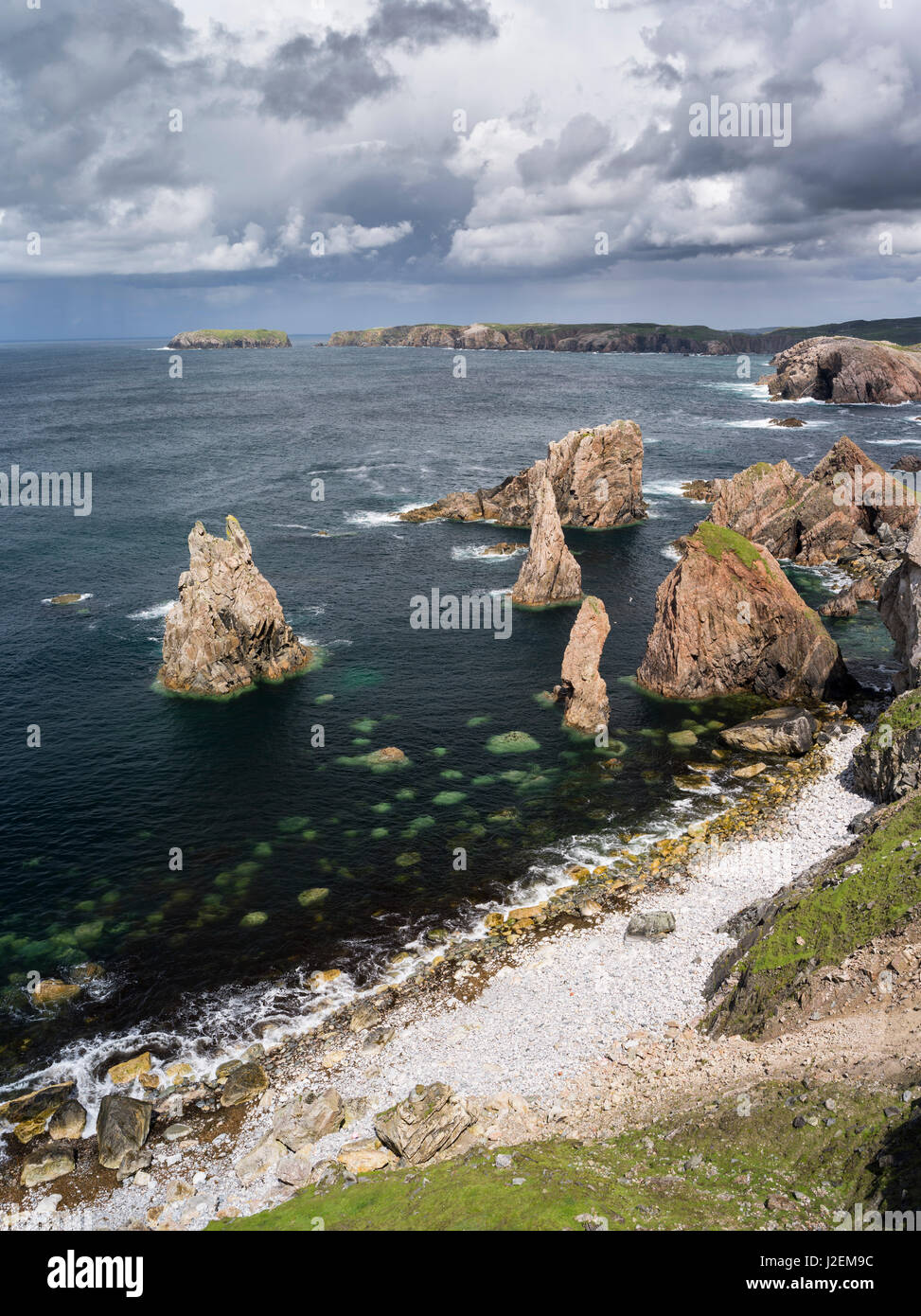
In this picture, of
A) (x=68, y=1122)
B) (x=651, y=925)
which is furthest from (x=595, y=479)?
(x=68, y=1122)

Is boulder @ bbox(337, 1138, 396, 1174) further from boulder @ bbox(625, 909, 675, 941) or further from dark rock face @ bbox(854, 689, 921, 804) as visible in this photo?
dark rock face @ bbox(854, 689, 921, 804)

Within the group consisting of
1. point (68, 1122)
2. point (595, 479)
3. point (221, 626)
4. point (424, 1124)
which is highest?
point (595, 479)

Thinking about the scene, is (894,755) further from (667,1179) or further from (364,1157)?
(364,1157)

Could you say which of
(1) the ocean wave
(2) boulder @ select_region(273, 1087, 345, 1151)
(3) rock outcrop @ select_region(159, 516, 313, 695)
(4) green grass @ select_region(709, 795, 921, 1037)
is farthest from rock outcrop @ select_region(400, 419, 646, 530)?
(2) boulder @ select_region(273, 1087, 345, 1151)

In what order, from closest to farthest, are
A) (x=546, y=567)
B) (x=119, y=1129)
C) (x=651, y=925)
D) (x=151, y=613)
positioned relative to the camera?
(x=119, y=1129) → (x=651, y=925) → (x=151, y=613) → (x=546, y=567)

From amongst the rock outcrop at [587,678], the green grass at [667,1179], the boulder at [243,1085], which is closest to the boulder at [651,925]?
the green grass at [667,1179]
